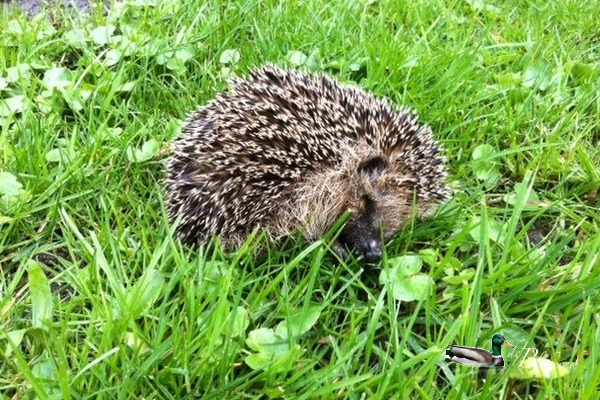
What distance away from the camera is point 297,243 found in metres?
2.68

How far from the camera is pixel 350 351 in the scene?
217 centimetres

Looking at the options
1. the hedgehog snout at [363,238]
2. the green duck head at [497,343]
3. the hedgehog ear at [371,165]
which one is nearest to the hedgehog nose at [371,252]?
the hedgehog snout at [363,238]

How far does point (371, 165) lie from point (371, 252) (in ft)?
1.41

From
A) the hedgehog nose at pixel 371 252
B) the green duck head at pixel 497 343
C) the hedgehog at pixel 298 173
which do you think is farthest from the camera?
the hedgehog at pixel 298 173

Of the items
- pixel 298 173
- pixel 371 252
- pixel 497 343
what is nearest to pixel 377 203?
pixel 371 252

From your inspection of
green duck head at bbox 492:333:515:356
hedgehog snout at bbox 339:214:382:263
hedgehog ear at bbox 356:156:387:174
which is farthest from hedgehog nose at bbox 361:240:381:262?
green duck head at bbox 492:333:515:356

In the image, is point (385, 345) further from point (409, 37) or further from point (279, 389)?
point (409, 37)

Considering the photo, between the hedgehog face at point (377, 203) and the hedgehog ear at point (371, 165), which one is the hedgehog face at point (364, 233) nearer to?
the hedgehog face at point (377, 203)

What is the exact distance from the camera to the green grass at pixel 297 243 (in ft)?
7.10

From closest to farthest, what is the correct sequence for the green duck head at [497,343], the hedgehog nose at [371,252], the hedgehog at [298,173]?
the green duck head at [497,343], the hedgehog nose at [371,252], the hedgehog at [298,173]

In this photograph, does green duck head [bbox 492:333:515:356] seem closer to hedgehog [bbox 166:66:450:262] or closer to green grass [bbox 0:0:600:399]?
green grass [bbox 0:0:600:399]

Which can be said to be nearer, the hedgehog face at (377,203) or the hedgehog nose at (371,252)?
the hedgehog nose at (371,252)

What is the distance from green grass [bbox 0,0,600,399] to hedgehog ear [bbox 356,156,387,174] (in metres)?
0.33

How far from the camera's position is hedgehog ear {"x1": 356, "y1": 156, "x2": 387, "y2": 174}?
2.80 metres
